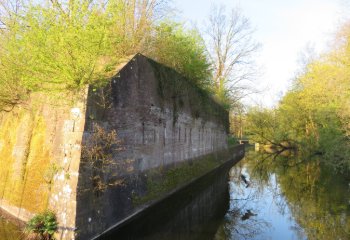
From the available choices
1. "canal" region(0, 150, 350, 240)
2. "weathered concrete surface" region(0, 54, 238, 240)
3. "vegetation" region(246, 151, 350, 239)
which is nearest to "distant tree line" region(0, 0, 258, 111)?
"weathered concrete surface" region(0, 54, 238, 240)

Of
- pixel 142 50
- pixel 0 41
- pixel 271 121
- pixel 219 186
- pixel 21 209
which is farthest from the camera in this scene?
pixel 271 121

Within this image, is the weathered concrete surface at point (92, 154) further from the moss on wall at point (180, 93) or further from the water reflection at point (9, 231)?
the water reflection at point (9, 231)

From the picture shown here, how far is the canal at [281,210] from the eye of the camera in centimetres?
710

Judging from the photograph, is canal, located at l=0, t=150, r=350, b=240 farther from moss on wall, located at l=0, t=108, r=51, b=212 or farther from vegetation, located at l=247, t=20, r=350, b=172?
vegetation, located at l=247, t=20, r=350, b=172

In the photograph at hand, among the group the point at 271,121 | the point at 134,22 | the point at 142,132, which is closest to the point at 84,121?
the point at 142,132

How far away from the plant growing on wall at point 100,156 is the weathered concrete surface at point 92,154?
21 mm

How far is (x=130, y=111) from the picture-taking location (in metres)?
7.65

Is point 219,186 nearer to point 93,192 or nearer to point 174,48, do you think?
point 174,48

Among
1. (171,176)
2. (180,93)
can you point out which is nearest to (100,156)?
(171,176)

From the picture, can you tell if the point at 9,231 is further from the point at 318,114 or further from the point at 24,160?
the point at 318,114

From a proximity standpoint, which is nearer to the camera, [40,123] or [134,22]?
[40,123]

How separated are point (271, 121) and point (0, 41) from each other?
27568mm

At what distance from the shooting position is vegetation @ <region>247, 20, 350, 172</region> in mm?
10688

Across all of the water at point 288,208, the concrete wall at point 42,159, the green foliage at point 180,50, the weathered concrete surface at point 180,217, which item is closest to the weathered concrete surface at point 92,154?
the concrete wall at point 42,159
